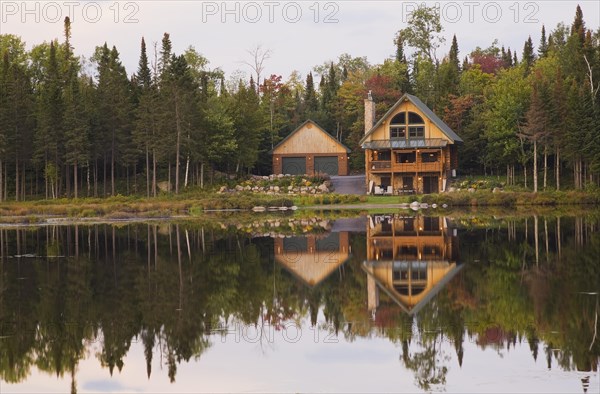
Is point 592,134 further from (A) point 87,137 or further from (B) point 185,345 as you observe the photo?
(B) point 185,345

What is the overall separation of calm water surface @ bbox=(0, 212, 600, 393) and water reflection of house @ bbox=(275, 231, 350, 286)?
10 centimetres

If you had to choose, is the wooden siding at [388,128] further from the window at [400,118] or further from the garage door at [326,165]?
the garage door at [326,165]

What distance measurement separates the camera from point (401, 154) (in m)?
73.9

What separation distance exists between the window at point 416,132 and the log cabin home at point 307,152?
847 cm

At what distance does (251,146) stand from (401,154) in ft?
42.2

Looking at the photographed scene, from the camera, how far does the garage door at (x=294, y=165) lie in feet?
257

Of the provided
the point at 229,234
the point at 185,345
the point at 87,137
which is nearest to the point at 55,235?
the point at 229,234

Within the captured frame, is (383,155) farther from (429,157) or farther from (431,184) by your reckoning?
(431,184)

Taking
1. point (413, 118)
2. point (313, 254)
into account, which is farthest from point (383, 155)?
point (313, 254)

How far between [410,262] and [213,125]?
→ 50.6 m

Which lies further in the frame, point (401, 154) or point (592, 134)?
point (401, 154)

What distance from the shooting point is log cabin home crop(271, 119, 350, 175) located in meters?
78.2

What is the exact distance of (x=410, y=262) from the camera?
24.1 meters

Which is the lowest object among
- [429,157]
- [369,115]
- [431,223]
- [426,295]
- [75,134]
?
[426,295]
